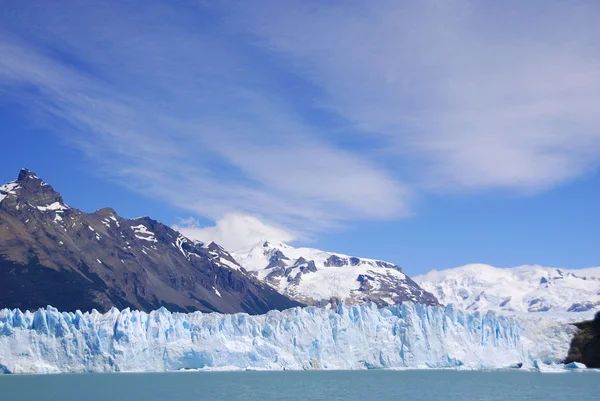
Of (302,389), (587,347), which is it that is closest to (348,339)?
(587,347)

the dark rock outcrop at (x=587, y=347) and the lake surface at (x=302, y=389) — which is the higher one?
the dark rock outcrop at (x=587, y=347)

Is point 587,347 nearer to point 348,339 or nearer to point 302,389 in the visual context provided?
point 348,339

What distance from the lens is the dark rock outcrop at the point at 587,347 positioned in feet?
242

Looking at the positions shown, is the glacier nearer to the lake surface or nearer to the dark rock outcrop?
the dark rock outcrop

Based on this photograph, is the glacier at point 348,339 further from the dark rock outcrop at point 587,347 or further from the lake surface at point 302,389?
the lake surface at point 302,389

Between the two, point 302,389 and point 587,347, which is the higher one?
point 587,347

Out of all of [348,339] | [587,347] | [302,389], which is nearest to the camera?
[302,389]

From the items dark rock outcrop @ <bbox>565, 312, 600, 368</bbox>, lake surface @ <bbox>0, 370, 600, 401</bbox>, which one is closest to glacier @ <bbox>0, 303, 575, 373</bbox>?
dark rock outcrop @ <bbox>565, 312, 600, 368</bbox>

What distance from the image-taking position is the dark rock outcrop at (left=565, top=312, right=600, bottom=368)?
73.6 m

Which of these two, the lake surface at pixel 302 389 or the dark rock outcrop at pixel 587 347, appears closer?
the lake surface at pixel 302 389

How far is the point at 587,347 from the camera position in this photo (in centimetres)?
7419

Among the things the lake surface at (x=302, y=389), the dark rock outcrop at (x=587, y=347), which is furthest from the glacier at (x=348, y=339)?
the lake surface at (x=302, y=389)

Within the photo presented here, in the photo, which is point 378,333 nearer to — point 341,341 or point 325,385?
point 341,341

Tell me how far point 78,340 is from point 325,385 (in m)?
27.3
